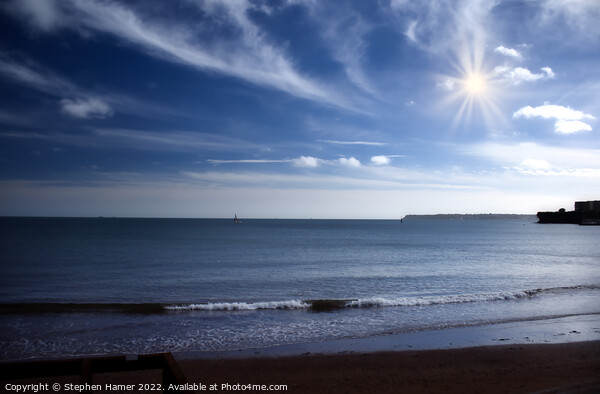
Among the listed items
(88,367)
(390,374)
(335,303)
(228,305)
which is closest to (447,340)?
(390,374)

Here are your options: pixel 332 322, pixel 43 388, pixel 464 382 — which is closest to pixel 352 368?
pixel 464 382

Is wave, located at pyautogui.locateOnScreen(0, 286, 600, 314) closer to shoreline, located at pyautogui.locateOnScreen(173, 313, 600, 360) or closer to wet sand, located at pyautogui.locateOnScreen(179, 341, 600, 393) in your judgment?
shoreline, located at pyautogui.locateOnScreen(173, 313, 600, 360)

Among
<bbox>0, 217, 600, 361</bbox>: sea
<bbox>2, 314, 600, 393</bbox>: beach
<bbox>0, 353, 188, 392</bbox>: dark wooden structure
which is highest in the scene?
<bbox>0, 353, 188, 392</bbox>: dark wooden structure

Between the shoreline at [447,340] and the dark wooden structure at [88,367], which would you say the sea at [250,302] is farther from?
the dark wooden structure at [88,367]

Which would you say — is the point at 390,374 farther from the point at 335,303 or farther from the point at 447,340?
the point at 335,303

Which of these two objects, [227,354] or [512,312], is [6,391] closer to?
[227,354]

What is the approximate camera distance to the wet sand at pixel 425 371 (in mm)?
8359

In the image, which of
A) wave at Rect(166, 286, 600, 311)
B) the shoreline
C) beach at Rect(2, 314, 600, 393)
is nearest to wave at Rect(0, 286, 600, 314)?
wave at Rect(166, 286, 600, 311)

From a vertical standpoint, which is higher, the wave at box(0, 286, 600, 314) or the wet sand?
the wet sand

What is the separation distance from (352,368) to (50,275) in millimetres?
27865

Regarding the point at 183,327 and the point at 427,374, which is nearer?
the point at 427,374

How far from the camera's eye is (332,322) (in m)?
14.7

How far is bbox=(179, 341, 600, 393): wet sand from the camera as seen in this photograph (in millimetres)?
8359

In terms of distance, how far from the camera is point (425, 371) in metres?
9.46
